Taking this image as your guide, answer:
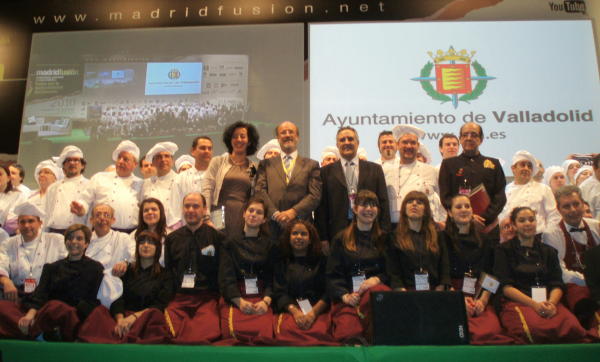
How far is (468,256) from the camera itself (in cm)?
373

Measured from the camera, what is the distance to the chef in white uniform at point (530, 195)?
4441mm

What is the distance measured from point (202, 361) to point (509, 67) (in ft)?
15.1

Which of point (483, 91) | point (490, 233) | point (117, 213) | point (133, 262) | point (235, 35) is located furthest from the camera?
point (235, 35)

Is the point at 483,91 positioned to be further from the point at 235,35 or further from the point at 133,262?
the point at 133,262

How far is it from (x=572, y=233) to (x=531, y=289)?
0.77 meters

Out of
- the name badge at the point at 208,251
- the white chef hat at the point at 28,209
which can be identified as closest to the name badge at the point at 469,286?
the name badge at the point at 208,251

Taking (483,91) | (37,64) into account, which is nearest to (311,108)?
(483,91)

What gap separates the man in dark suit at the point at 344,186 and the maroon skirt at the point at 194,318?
1.02 meters

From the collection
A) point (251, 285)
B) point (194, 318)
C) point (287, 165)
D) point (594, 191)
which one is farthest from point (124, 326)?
point (594, 191)

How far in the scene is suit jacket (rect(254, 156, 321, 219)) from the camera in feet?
13.2

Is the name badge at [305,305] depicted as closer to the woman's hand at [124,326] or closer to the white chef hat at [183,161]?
the woman's hand at [124,326]

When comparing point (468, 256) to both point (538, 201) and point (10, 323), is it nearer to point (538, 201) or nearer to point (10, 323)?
point (538, 201)

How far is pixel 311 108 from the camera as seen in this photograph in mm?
5797

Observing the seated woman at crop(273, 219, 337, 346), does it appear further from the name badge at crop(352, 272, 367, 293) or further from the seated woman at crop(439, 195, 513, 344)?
the seated woman at crop(439, 195, 513, 344)
